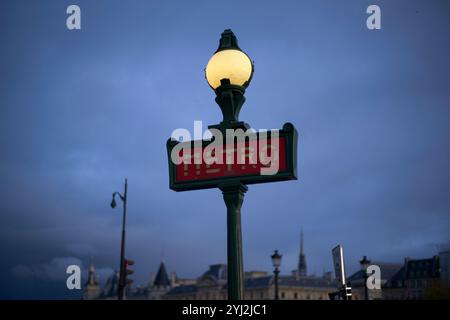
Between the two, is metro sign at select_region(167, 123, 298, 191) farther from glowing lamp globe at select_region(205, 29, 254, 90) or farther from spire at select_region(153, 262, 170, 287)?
spire at select_region(153, 262, 170, 287)

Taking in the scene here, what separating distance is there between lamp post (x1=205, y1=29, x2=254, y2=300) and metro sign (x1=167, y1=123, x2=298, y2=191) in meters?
0.12

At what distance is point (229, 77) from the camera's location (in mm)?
5395

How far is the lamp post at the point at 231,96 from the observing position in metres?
5.05

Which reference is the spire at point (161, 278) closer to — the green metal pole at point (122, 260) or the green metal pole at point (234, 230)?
the green metal pole at point (122, 260)

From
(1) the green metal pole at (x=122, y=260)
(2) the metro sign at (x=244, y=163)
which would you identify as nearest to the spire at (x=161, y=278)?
(1) the green metal pole at (x=122, y=260)

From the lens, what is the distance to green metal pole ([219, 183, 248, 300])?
4949 mm

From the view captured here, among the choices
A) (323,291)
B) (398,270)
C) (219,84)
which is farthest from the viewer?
(323,291)

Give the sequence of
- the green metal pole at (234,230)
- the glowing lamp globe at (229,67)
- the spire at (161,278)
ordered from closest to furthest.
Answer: the green metal pole at (234,230) → the glowing lamp globe at (229,67) → the spire at (161,278)

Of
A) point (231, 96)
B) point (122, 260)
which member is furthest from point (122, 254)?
point (231, 96)

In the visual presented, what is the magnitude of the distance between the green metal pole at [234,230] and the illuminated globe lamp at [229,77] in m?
0.64
